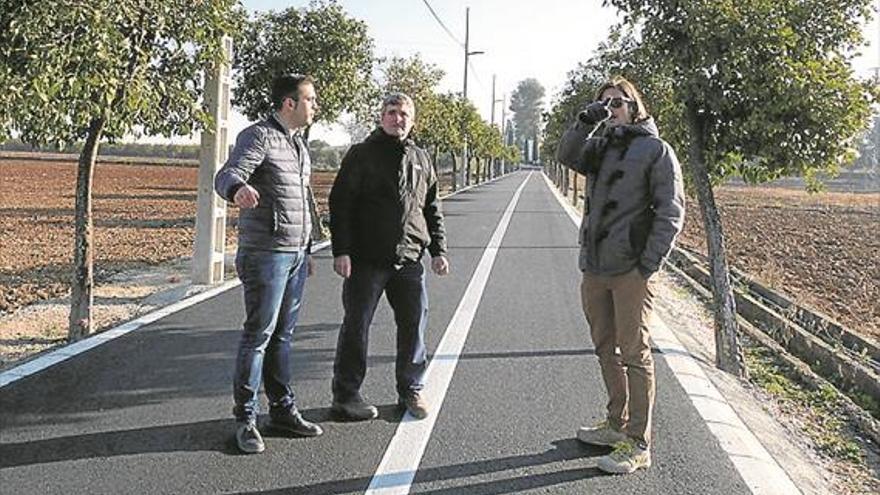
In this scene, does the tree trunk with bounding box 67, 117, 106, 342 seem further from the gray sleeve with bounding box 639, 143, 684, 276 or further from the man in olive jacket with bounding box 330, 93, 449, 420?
the gray sleeve with bounding box 639, 143, 684, 276

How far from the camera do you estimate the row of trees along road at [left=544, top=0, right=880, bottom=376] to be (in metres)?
6.63

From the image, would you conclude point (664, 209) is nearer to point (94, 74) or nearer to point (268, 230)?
point (268, 230)

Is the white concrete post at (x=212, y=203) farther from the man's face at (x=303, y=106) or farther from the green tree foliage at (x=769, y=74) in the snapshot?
the man's face at (x=303, y=106)

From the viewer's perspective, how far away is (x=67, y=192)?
3097cm

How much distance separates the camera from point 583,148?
4371 mm

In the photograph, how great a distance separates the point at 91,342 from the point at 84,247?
4.60ft

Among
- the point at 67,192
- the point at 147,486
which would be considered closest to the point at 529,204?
the point at 67,192

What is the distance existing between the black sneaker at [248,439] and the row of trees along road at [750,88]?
14.5ft

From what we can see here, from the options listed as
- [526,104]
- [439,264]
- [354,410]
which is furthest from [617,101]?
[526,104]

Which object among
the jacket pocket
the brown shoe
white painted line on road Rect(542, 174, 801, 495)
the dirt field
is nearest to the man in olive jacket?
the brown shoe

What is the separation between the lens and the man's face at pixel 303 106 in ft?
14.3

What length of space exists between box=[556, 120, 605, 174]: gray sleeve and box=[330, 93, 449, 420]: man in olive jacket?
917mm

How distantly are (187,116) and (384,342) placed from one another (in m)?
3.05

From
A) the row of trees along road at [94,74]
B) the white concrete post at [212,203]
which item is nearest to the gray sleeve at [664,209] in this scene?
the row of trees along road at [94,74]
